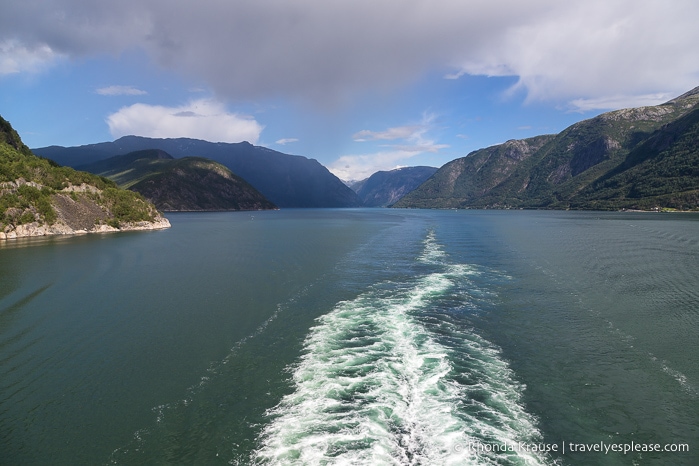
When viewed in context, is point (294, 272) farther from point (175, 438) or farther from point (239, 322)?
point (175, 438)

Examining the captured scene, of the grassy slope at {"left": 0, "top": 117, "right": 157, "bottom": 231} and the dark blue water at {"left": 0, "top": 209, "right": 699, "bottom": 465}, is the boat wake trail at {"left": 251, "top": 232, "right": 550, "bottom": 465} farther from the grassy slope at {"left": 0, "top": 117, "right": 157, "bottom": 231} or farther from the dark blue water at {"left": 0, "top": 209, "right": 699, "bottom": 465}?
the grassy slope at {"left": 0, "top": 117, "right": 157, "bottom": 231}

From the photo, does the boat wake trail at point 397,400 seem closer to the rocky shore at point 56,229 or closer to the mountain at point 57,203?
the rocky shore at point 56,229

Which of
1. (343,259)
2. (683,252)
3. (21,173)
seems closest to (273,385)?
(343,259)

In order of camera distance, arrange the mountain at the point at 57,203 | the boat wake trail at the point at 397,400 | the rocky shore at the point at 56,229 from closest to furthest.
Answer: the boat wake trail at the point at 397,400, the rocky shore at the point at 56,229, the mountain at the point at 57,203

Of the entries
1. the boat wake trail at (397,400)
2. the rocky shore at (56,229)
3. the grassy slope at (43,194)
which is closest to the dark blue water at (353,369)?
the boat wake trail at (397,400)

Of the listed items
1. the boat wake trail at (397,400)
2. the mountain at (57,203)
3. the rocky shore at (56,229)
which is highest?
the mountain at (57,203)
